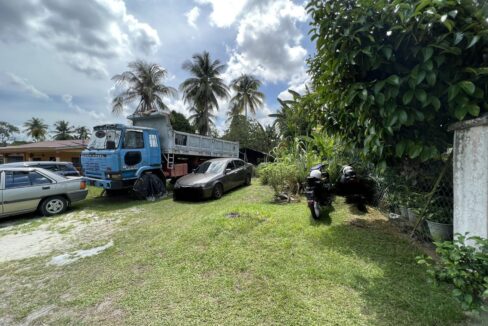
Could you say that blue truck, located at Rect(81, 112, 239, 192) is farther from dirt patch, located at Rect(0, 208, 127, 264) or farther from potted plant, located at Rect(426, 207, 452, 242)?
potted plant, located at Rect(426, 207, 452, 242)

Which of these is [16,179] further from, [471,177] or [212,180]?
[471,177]

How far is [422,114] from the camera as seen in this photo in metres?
2.38

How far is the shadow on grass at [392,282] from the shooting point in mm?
2023

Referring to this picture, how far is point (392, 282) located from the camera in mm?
2521

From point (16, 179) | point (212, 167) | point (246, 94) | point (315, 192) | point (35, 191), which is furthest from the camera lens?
point (246, 94)

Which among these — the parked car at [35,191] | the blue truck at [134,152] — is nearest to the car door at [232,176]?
the blue truck at [134,152]

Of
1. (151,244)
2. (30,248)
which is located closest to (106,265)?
(151,244)

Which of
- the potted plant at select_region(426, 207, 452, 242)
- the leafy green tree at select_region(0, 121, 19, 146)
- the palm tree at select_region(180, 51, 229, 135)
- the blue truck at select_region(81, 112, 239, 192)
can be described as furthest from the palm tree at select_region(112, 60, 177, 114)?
the leafy green tree at select_region(0, 121, 19, 146)

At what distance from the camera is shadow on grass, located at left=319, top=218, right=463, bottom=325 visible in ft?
6.64

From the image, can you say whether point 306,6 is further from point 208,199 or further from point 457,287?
point 208,199

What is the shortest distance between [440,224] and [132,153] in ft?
26.1

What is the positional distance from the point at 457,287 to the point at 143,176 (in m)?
8.13

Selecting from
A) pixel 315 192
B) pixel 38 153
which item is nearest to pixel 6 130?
pixel 38 153

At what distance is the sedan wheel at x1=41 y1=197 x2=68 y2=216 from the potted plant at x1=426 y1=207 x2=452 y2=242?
844 cm
